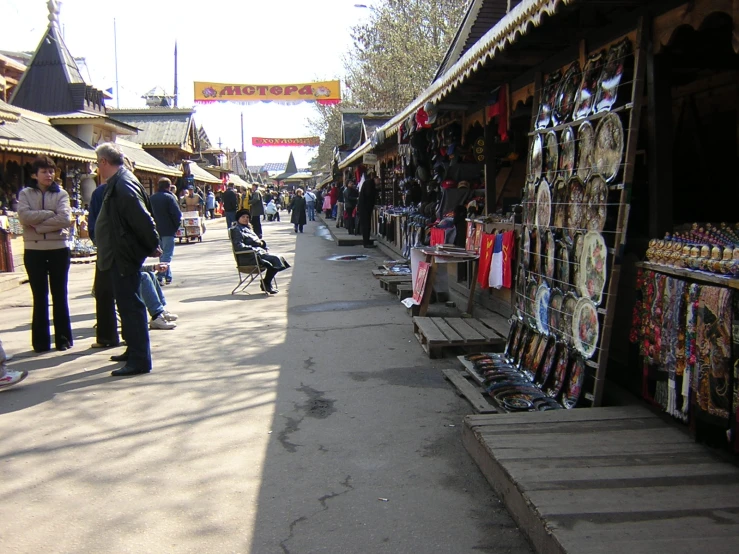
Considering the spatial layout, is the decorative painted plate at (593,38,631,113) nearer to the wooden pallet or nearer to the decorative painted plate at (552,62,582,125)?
the decorative painted plate at (552,62,582,125)

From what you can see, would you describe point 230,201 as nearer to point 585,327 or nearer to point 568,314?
point 568,314

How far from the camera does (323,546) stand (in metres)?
3.02

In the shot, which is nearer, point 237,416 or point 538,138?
point 237,416

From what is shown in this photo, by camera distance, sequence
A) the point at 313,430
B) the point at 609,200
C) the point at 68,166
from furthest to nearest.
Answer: the point at 68,166 → the point at 313,430 → the point at 609,200

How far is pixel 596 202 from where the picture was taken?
14.4ft

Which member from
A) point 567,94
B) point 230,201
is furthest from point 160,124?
point 567,94

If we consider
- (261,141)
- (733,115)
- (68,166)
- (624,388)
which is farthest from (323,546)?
(261,141)

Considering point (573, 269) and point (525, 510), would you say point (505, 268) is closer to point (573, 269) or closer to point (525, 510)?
point (573, 269)

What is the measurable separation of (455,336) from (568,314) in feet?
5.99

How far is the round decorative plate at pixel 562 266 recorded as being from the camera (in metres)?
4.79

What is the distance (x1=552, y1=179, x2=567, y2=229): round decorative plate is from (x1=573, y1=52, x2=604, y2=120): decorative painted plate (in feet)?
1.69

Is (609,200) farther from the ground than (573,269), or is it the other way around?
(609,200)

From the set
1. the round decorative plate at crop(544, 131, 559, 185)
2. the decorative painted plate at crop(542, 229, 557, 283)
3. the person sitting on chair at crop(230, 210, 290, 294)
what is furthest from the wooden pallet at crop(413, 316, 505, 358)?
the person sitting on chair at crop(230, 210, 290, 294)

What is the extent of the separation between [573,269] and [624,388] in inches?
34.8
